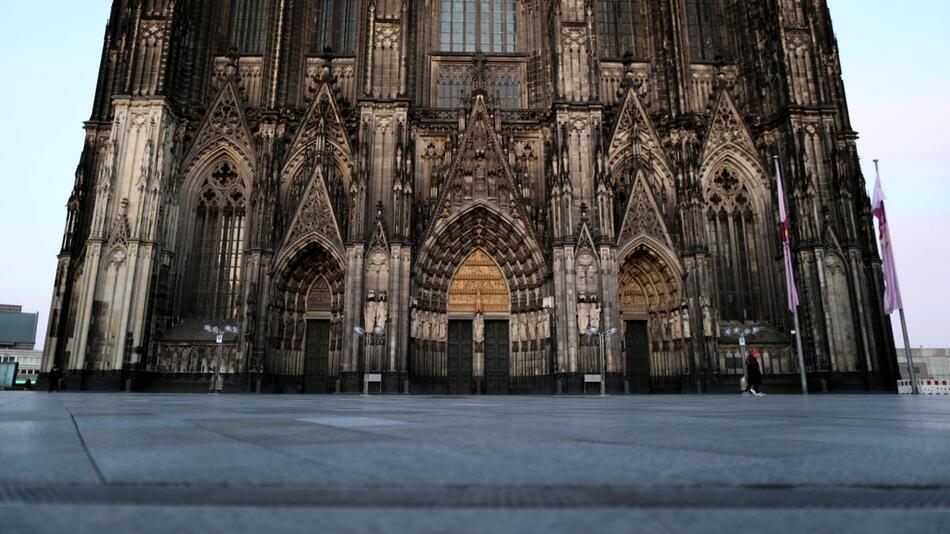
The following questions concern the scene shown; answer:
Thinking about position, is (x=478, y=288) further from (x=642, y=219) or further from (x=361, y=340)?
(x=642, y=219)

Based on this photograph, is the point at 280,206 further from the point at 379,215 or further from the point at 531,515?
the point at 531,515

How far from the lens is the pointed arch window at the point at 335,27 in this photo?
1029 inches

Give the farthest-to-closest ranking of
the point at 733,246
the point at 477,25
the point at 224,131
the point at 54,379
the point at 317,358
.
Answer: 1. the point at 477,25
2. the point at 224,131
3. the point at 733,246
4. the point at 317,358
5. the point at 54,379

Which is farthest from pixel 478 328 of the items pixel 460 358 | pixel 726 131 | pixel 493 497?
pixel 493 497

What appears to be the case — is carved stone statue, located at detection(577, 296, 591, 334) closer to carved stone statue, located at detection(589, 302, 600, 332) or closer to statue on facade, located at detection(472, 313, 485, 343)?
carved stone statue, located at detection(589, 302, 600, 332)

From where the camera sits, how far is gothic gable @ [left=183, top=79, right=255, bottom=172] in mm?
23703

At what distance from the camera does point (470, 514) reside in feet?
3.44

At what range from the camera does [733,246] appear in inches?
935

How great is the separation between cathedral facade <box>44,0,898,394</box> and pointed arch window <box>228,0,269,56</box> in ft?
1.77

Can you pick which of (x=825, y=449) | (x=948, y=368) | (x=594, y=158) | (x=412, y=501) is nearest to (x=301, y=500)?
(x=412, y=501)

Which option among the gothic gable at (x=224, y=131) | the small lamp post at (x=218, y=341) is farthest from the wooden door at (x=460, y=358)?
the gothic gable at (x=224, y=131)

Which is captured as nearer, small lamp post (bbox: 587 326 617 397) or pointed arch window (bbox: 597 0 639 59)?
small lamp post (bbox: 587 326 617 397)

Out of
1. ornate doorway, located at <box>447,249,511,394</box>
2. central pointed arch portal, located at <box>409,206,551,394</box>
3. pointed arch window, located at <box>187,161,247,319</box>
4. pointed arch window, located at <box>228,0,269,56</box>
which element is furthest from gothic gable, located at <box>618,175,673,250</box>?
pointed arch window, located at <box>228,0,269,56</box>

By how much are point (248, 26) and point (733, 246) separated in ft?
77.3
